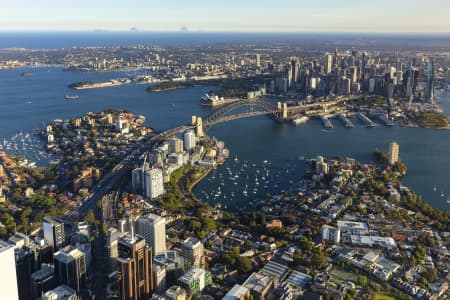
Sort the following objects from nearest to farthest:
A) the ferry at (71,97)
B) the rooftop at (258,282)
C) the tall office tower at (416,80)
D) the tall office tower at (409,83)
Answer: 1. the rooftop at (258,282)
2. the tall office tower at (416,80)
3. the tall office tower at (409,83)
4. the ferry at (71,97)

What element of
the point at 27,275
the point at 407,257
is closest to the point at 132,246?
the point at 27,275

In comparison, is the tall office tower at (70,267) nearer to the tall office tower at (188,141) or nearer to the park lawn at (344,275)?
the park lawn at (344,275)

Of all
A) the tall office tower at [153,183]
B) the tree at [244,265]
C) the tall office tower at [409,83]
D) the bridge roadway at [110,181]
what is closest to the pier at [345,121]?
the tall office tower at [409,83]

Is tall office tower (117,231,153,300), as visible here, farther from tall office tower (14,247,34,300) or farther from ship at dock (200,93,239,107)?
ship at dock (200,93,239,107)

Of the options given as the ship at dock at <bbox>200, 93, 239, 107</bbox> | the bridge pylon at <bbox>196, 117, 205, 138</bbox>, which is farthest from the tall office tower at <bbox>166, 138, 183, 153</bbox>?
the ship at dock at <bbox>200, 93, 239, 107</bbox>

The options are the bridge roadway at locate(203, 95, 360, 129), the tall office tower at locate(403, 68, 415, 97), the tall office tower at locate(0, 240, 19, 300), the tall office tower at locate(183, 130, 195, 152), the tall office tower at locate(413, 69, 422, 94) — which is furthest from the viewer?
the tall office tower at locate(403, 68, 415, 97)

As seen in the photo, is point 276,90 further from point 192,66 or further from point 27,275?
point 27,275
